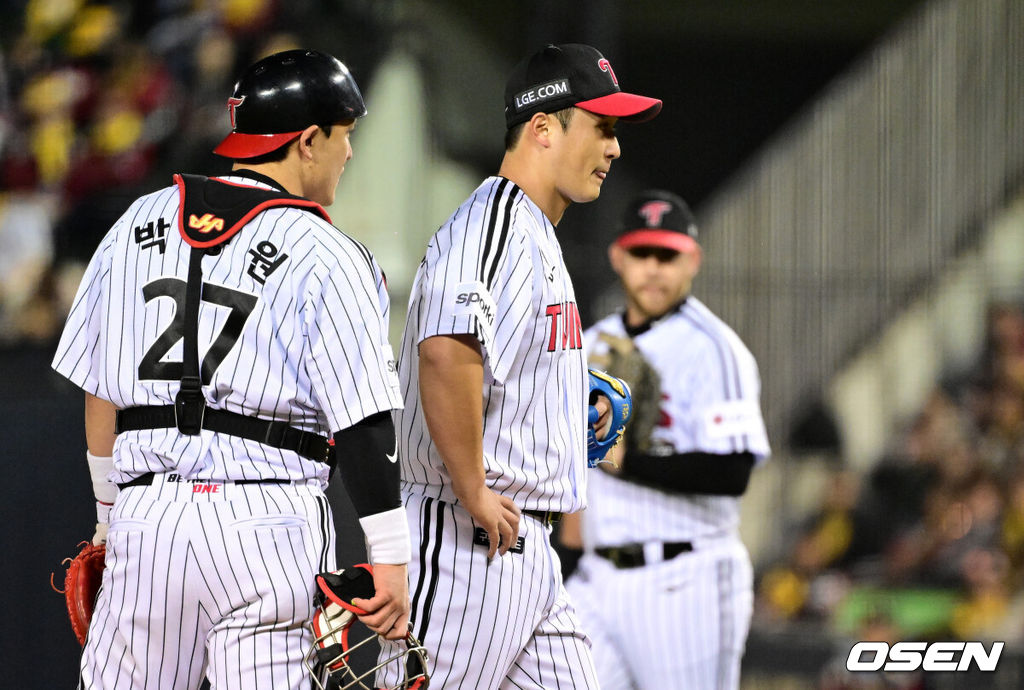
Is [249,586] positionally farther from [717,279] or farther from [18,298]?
[18,298]

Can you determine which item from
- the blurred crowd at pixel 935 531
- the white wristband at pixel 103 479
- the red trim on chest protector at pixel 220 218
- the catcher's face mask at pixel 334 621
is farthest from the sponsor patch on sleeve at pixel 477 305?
the blurred crowd at pixel 935 531

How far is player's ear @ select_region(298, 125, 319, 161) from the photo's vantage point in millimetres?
2891

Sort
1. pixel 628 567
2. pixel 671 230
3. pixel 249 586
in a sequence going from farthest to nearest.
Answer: pixel 671 230 < pixel 628 567 < pixel 249 586

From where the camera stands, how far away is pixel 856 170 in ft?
33.1

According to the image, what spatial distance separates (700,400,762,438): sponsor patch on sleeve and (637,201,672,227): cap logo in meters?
0.80

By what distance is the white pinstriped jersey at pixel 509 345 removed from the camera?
3096 mm

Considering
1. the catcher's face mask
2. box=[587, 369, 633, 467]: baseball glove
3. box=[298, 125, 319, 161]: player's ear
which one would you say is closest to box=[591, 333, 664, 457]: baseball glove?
box=[587, 369, 633, 467]: baseball glove

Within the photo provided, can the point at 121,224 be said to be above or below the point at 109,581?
above

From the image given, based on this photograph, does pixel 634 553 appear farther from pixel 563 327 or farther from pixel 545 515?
pixel 563 327

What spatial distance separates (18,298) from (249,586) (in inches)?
318

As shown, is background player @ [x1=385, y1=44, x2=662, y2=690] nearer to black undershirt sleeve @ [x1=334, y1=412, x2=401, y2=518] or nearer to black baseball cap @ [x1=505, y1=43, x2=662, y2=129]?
black baseball cap @ [x1=505, y1=43, x2=662, y2=129]

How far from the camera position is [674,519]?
483 cm

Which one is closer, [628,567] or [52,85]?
[628,567]

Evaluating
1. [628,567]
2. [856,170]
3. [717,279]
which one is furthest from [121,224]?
[856,170]
